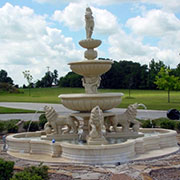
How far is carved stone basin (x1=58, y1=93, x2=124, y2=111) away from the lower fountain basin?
5.33ft

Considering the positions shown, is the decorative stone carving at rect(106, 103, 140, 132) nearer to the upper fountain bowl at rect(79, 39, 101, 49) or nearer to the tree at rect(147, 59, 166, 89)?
the upper fountain bowl at rect(79, 39, 101, 49)

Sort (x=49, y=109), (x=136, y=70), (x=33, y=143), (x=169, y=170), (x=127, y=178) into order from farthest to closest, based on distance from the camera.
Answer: (x=136, y=70)
(x=49, y=109)
(x=33, y=143)
(x=169, y=170)
(x=127, y=178)

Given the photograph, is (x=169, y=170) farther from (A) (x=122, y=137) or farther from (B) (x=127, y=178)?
(A) (x=122, y=137)

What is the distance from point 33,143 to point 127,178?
4482 millimetres

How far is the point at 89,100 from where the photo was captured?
11.8 m

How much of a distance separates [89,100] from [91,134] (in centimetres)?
162

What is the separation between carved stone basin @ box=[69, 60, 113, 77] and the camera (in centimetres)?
1241

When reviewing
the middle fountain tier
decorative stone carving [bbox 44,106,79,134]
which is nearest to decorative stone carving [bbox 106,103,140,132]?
the middle fountain tier

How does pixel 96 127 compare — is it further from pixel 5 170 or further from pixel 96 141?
pixel 5 170

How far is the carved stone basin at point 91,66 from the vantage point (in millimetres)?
12406

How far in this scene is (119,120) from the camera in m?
12.7

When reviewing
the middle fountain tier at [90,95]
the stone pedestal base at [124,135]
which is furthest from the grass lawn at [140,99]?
the middle fountain tier at [90,95]

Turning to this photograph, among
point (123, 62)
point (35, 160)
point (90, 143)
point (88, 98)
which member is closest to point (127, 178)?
point (90, 143)

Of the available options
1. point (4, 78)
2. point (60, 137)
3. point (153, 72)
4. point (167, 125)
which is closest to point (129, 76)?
point (153, 72)
